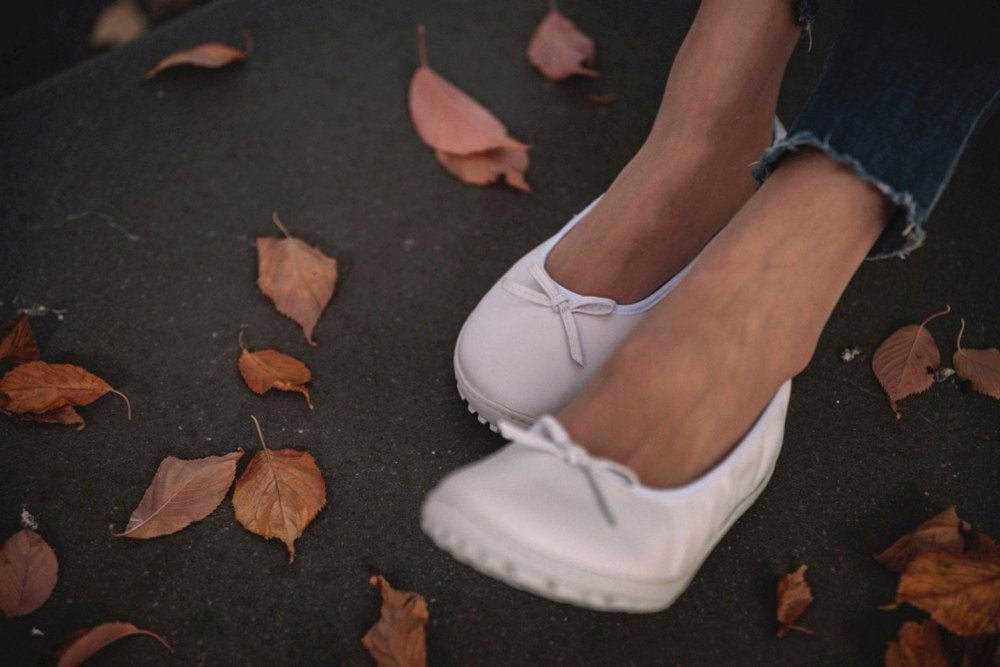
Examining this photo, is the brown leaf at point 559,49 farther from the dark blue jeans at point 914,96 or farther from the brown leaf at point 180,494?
the brown leaf at point 180,494

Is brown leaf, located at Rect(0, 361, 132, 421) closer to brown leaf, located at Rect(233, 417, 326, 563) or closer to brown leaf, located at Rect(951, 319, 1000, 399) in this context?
brown leaf, located at Rect(233, 417, 326, 563)

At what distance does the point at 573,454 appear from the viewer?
27.0 inches

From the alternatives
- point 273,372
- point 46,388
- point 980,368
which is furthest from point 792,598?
point 46,388

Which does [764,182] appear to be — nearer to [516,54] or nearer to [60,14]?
[516,54]

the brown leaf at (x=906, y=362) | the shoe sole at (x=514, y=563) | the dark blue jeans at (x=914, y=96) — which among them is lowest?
the shoe sole at (x=514, y=563)

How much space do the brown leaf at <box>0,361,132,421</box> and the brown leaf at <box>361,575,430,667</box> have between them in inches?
19.1

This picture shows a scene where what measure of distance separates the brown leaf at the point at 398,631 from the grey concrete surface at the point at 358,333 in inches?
0.8

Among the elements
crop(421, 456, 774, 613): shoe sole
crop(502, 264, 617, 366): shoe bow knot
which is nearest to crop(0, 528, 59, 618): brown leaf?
crop(421, 456, 774, 613): shoe sole

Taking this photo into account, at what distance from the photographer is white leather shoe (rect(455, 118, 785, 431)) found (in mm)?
894

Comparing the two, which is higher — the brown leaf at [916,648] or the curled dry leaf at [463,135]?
the curled dry leaf at [463,135]

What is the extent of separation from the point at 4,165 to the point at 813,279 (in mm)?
1373

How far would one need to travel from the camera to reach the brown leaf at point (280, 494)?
3.00 ft

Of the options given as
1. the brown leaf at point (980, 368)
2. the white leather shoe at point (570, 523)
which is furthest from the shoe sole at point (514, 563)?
the brown leaf at point (980, 368)

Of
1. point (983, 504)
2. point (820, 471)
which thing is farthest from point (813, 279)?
point (983, 504)
